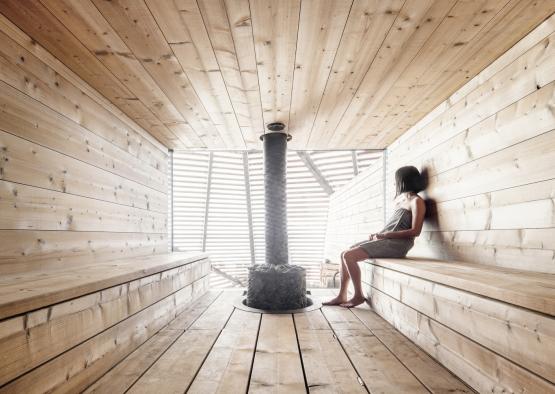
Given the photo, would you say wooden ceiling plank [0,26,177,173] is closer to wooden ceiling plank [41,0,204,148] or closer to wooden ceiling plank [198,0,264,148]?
wooden ceiling plank [41,0,204,148]

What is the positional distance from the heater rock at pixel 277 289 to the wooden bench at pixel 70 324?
3.11 ft

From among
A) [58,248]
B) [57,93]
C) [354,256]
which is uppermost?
[57,93]

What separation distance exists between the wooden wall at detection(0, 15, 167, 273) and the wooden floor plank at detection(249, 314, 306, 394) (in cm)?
150

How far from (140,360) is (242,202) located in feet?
24.9

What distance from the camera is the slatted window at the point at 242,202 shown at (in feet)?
26.9

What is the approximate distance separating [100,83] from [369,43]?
2.09 m

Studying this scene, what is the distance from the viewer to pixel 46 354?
48.1 inches

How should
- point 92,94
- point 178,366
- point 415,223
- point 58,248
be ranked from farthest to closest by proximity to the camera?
point 415,223 → point 92,94 → point 58,248 → point 178,366

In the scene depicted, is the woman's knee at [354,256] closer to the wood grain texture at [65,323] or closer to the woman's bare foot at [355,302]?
the woman's bare foot at [355,302]

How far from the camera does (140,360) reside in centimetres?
179

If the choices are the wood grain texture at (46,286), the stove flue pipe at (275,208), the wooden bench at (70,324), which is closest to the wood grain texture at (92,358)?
the wooden bench at (70,324)

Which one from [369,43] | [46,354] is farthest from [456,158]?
[46,354]

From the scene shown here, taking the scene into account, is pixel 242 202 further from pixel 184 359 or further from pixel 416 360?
pixel 416 360

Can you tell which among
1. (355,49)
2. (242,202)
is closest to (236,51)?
(355,49)
